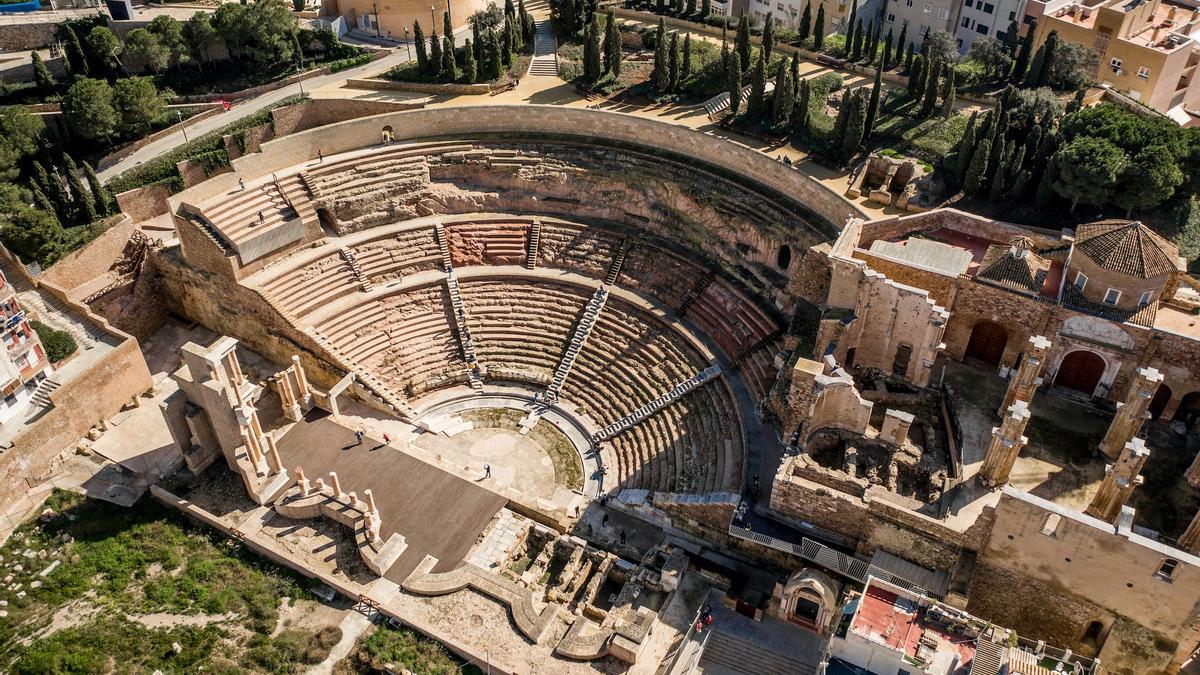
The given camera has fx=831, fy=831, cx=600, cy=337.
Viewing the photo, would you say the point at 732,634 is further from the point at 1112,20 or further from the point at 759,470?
the point at 1112,20

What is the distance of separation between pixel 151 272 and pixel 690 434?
28393mm

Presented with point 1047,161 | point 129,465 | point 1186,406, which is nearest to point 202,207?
Answer: point 129,465

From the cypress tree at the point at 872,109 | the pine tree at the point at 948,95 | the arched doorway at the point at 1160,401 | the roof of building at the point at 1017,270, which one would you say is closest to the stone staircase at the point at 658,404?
the roof of building at the point at 1017,270

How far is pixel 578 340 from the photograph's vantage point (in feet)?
134

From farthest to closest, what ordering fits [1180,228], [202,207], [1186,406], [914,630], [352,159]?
[352,159]
[202,207]
[1180,228]
[1186,406]
[914,630]

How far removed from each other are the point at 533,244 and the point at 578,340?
6.44 meters

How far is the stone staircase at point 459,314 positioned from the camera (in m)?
40.8

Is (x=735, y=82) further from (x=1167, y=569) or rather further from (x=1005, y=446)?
(x=1167, y=569)

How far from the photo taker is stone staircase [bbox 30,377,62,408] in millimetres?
34594

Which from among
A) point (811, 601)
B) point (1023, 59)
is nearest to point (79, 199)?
point (811, 601)

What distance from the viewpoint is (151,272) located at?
4212 cm

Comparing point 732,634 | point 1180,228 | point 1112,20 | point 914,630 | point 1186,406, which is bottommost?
point 732,634

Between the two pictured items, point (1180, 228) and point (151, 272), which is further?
point (151, 272)

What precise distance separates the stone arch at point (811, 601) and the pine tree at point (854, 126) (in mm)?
21752
